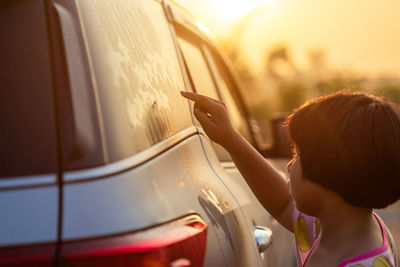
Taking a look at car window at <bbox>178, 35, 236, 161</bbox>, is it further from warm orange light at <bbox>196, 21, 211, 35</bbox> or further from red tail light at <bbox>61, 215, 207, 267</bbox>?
red tail light at <bbox>61, 215, 207, 267</bbox>

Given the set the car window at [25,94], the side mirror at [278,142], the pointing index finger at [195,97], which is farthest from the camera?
the side mirror at [278,142]

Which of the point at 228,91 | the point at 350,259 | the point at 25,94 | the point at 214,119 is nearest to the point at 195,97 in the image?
the point at 214,119

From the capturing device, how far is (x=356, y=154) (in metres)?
2.13

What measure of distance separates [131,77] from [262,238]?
3.49ft

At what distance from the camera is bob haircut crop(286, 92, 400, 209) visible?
6.97ft

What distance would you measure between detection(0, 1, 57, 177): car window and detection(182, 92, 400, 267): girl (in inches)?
30.5

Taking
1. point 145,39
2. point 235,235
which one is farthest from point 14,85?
point 235,235

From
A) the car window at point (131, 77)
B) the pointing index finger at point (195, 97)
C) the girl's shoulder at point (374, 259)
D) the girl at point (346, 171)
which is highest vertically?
the car window at point (131, 77)

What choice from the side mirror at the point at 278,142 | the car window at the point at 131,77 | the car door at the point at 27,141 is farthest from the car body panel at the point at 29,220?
the side mirror at the point at 278,142

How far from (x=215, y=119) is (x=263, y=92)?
84.4 m

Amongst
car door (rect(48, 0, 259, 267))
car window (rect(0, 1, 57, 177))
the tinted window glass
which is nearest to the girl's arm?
car door (rect(48, 0, 259, 267))

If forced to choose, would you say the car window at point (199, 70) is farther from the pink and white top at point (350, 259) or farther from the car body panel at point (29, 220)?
the car body panel at point (29, 220)

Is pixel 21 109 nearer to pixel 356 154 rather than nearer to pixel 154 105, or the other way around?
pixel 154 105

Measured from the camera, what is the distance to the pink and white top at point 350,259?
210 centimetres
